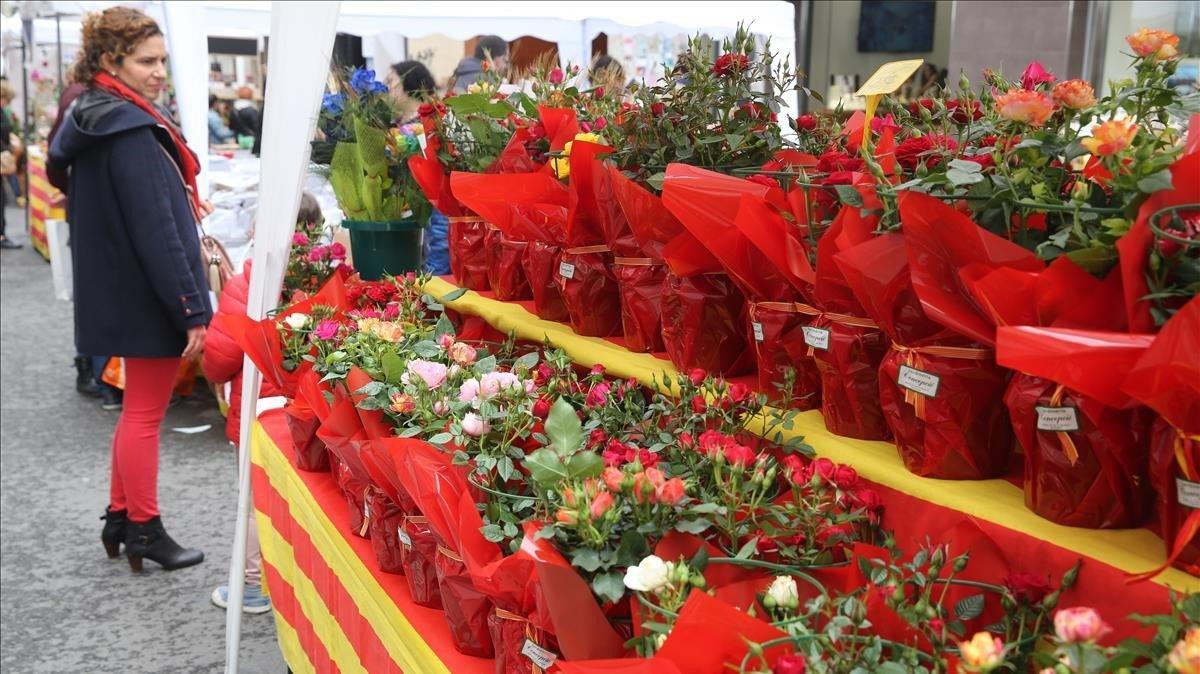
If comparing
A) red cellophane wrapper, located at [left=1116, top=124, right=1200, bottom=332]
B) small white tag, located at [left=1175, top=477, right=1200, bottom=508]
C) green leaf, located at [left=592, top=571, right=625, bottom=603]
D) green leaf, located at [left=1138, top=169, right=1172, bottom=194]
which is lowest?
green leaf, located at [left=592, top=571, right=625, bottom=603]

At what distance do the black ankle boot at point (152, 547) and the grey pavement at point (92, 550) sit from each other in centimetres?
5

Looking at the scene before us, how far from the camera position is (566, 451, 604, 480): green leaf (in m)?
1.40

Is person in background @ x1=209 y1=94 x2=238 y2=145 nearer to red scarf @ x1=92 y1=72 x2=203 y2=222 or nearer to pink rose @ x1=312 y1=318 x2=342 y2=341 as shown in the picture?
red scarf @ x1=92 y1=72 x2=203 y2=222

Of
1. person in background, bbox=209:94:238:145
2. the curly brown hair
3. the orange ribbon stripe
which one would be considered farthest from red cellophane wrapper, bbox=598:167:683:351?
person in background, bbox=209:94:238:145

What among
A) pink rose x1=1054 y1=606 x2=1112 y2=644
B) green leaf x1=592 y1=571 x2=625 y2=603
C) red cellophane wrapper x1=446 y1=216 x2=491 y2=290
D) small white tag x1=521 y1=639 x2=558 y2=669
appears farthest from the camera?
red cellophane wrapper x1=446 y1=216 x2=491 y2=290

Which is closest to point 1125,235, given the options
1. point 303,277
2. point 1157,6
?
point 303,277

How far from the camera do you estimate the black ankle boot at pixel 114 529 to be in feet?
13.0

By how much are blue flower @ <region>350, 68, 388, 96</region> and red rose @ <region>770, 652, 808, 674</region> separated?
2.53m

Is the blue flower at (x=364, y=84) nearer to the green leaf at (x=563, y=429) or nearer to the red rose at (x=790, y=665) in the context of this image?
the green leaf at (x=563, y=429)

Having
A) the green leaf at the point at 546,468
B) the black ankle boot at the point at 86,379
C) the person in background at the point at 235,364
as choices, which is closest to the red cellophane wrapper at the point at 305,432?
the person in background at the point at 235,364

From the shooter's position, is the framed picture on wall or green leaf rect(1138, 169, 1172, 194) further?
the framed picture on wall

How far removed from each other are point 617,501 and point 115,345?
2.77 metres

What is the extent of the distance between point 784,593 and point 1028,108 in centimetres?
63

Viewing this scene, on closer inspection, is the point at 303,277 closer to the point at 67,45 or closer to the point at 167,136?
the point at 167,136
